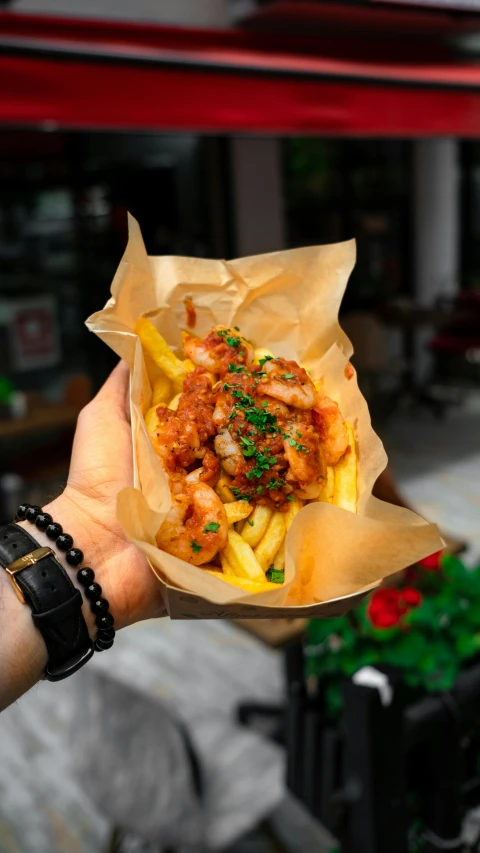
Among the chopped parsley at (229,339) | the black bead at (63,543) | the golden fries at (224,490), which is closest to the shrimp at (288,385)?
the chopped parsley at (229,339)

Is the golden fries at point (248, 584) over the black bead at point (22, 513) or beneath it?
beneath

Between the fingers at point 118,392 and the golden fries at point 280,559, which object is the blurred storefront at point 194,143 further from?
the golden fries at point 280,559

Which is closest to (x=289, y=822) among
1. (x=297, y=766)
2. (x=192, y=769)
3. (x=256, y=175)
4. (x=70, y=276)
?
(x=297, y=766)

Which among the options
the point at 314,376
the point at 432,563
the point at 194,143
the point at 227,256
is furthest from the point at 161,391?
the point at 194,143

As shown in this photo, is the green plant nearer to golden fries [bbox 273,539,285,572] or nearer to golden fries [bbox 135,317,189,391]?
golden fries [bbox 273,539,285,572]

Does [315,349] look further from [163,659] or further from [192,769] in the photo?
[163,659]

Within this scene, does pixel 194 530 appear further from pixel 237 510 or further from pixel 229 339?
pixel 229 339
